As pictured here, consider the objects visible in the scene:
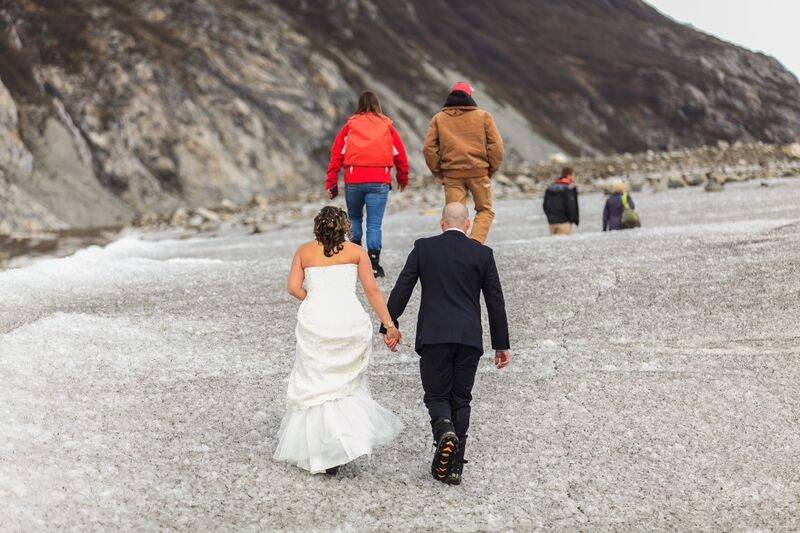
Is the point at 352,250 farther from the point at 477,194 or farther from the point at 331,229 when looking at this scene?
the point at 477,194

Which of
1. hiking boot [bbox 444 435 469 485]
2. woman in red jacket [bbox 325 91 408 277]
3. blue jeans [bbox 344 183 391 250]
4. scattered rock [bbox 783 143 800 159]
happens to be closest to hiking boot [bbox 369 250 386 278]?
blue jeans [bbox 344 183 391 250]

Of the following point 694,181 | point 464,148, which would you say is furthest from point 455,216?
point 694,181

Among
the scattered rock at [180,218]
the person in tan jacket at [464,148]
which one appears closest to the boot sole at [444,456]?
the person in tan jacket at [464,148]

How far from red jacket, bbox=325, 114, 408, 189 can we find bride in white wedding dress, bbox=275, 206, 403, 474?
5217mm

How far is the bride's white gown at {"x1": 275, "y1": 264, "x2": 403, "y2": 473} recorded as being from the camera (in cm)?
654

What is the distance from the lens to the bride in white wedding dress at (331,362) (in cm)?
654

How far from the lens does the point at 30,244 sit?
24.5 meters

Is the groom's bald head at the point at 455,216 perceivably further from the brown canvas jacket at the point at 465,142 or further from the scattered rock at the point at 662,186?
the scattered rock at the point at 662,186

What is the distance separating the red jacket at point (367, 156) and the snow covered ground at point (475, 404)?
191cm

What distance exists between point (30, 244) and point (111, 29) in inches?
754

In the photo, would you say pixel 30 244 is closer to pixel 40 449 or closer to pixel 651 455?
pixel 40 449

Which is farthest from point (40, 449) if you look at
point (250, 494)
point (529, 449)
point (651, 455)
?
point (651, 455)

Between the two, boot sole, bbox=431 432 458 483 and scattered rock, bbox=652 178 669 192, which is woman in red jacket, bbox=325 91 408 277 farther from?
scattered rock, bbox=652 178 669 192

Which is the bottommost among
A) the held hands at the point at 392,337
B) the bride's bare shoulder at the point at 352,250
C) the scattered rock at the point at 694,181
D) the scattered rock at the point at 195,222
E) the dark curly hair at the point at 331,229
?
the scattered rock at the point at 195,222
